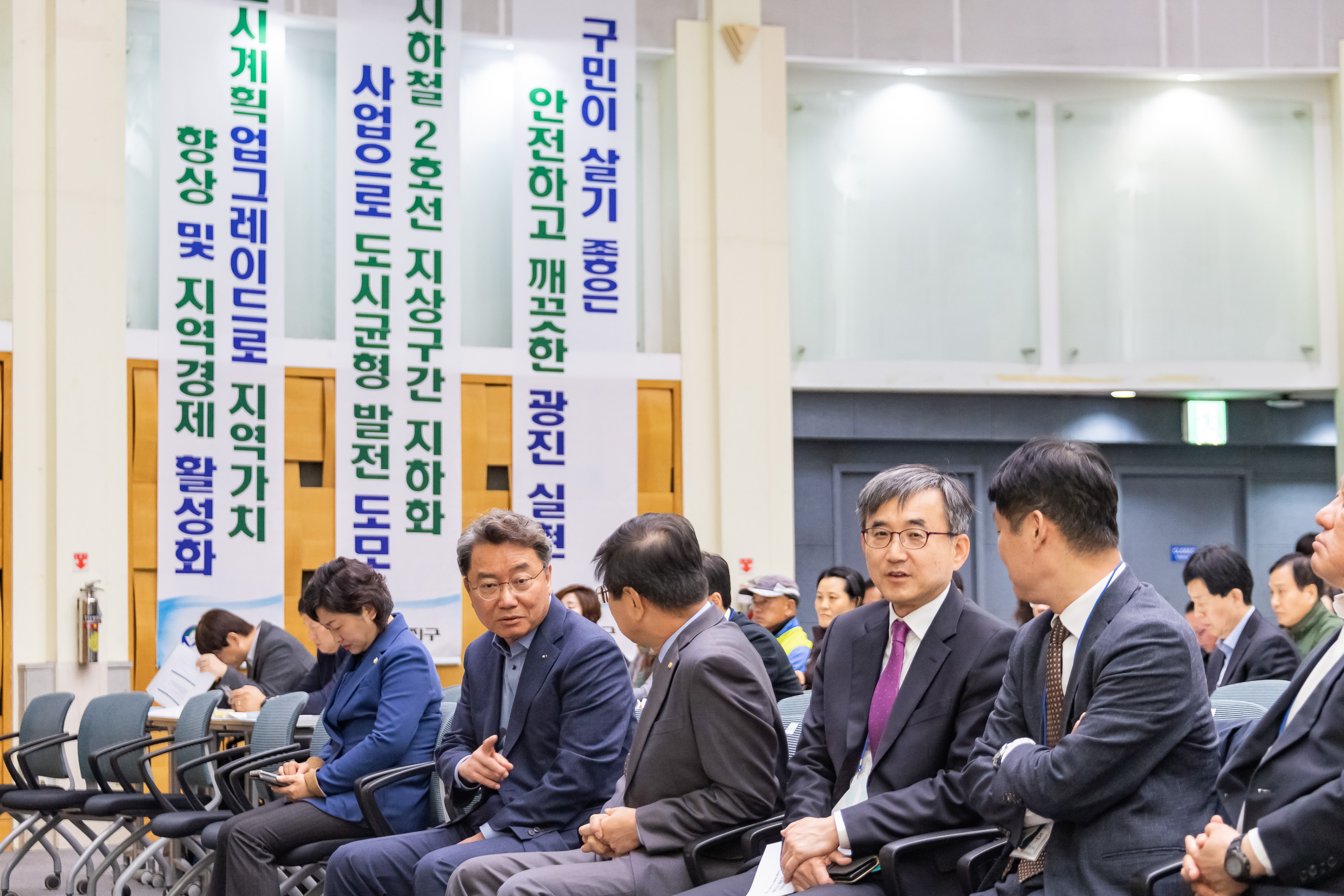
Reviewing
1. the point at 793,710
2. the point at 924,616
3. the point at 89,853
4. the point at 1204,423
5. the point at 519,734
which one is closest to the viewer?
the point at 924,616

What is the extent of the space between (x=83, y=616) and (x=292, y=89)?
162 inches

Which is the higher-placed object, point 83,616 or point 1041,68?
point 1041,68

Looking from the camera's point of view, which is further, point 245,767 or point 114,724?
point 114,724

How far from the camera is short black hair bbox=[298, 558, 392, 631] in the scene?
4.79 m

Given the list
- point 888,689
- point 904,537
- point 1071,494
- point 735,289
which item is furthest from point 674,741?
point 735,289

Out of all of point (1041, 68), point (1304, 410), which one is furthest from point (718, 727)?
point (1304, 410)

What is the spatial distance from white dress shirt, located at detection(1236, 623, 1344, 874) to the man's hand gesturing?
2117 mm

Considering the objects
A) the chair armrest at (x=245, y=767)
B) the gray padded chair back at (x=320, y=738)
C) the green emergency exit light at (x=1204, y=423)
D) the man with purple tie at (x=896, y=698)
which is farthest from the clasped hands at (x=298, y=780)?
the green emergency exit light at (x=1204, y=423)

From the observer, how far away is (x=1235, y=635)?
6.09 metres

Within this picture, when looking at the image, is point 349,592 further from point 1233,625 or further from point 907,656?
point 1233,625

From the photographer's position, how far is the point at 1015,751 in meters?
2.63

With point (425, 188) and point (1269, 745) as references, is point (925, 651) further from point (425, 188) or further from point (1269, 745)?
point (425, 188)

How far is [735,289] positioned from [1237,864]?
8589 millimetres

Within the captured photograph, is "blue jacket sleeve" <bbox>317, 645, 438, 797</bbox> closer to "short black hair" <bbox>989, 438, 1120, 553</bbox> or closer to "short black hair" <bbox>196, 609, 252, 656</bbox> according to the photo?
"short black hair" <bbox>989, 438, 1120, 553</bbox>
